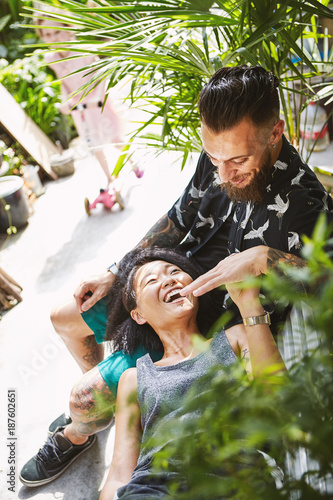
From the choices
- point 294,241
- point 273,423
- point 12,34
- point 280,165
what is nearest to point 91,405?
point 294,241

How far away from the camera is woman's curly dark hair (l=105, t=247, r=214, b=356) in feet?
5.28

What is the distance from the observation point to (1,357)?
8.00 feet

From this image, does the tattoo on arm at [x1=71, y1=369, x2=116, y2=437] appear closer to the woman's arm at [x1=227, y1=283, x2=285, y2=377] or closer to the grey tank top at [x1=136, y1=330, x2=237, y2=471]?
the grey tank top at [x1=136, y1=330, x2=237, y2=471]

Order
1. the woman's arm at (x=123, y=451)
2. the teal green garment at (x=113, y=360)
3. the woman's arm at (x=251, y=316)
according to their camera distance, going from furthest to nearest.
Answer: the teal green garment at (x=113, y=360) → the woman's arm at (x=123, y=451) → the woman's arm at (x=251, y=316)

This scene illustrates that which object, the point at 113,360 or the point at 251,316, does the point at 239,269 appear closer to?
the point at 251,316

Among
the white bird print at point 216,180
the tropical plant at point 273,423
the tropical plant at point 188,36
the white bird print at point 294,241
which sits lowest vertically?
the white bird print at point 294,241

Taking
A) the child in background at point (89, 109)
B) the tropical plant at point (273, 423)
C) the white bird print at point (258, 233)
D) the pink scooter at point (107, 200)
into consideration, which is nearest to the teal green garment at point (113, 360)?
the white bird print at point (258, 233)

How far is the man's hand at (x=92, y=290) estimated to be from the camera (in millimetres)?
1700

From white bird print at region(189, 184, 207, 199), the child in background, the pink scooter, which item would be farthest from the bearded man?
the child in background

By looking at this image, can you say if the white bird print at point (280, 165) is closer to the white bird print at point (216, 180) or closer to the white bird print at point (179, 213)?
the white bird print at point (216, 180)

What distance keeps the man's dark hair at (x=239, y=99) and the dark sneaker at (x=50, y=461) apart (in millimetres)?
1259

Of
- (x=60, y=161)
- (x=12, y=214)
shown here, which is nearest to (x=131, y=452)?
(x=12, y=214)

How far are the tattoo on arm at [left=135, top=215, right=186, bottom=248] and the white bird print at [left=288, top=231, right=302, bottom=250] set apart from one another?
59cm

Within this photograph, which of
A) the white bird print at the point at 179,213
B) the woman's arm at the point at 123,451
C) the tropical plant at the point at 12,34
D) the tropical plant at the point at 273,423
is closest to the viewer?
the tropical plant at the point at 273,423
